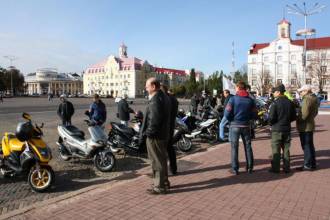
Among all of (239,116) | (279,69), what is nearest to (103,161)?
(239,116)

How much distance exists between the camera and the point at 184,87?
107438 millimetres

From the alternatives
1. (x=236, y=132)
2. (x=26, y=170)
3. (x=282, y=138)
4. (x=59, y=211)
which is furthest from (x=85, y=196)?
(x=282, y=138)

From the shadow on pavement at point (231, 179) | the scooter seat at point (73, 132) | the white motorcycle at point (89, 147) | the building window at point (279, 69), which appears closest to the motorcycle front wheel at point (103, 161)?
the white motorcycle at point (89, 147)

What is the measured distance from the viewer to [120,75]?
127688 millimetres

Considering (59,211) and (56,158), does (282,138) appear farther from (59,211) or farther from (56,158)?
(56,158)

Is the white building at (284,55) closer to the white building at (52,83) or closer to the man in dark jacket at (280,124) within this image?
the man in dark jacket at (280,124)

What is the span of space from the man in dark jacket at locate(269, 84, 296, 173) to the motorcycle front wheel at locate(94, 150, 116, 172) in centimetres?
350

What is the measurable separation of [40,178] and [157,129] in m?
2.33

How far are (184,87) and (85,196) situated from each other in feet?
336

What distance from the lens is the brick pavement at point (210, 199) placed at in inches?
186

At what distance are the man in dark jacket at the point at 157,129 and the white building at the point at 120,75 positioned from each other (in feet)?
388

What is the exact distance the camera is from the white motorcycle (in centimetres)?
739

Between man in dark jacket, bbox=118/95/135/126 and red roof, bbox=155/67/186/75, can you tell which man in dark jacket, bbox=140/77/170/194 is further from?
red roof, bbox=155/67/186/75

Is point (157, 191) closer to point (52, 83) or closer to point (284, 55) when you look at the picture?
point (284, 55)
